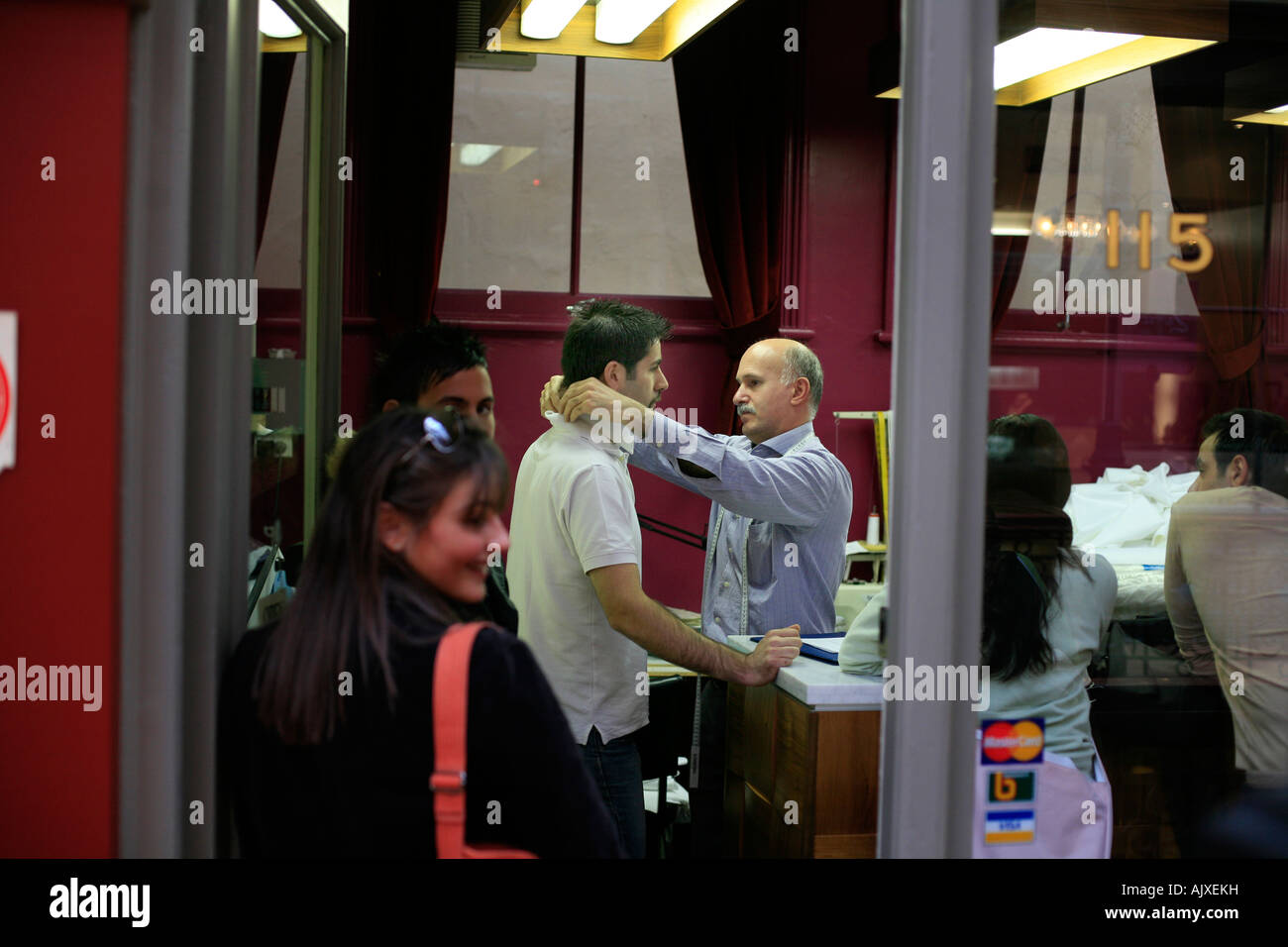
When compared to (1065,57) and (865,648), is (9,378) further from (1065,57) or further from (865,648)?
(1065,57)

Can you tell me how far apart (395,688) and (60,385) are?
71 centimetres

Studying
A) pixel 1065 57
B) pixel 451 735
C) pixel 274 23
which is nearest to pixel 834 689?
pixel 451 735

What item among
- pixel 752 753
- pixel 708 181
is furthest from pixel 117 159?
pixel 708 181

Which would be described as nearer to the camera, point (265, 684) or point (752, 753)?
point (265, 684)

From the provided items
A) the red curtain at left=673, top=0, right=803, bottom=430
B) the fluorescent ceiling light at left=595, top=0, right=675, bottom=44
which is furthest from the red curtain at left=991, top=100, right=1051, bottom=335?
the red curtain at left=673, top=0, right=803, bottom=430

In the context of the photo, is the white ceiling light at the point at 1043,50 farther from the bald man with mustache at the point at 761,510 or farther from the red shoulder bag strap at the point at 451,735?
the red shoulder bag strap at the point at 451,735

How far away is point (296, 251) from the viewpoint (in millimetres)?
2996

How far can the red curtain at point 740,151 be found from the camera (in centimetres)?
614

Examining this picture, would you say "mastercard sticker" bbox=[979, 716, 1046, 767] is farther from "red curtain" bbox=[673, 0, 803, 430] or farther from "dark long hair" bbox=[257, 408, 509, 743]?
"red curtain" bbox=[673, 0, 803, 430]

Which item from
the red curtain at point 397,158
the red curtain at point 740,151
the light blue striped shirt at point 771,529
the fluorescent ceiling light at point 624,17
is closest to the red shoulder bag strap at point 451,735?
the light blue striped shirt at point 771,529

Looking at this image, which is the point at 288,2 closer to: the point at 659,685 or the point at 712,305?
the point at 659,685

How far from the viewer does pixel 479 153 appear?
248 inches

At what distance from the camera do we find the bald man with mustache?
306cm

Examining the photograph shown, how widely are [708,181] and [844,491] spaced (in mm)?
3261
